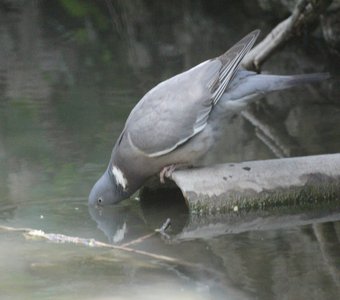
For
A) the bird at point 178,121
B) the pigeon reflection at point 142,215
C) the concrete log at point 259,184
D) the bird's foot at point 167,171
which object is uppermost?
the bird at point 178,121

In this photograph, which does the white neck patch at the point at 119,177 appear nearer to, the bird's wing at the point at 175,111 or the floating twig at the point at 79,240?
the bird's wing at the point at 175,111

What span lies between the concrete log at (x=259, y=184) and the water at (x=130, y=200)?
0.08m

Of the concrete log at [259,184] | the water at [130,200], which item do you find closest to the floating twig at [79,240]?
the water at [130,200]

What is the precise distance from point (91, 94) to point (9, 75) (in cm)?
111

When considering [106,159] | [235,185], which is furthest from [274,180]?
[106,159]

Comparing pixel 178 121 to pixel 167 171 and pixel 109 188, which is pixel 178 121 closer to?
pixel 167 171

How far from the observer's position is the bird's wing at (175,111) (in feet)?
16.2

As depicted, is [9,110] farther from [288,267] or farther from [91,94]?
[288,267]

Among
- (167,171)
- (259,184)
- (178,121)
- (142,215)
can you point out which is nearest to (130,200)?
(142,215)

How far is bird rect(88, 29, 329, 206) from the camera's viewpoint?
195 inches

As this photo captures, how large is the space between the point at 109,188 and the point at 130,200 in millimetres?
372

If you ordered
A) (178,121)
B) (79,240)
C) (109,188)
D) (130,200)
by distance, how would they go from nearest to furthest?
(79,240) < (178,121) < (109,188) < (130,200)

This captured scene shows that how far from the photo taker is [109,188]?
16.6ft

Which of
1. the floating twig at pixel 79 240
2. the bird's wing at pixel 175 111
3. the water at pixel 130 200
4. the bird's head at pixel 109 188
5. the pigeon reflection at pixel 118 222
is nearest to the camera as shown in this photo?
the water at pixel 130 200
